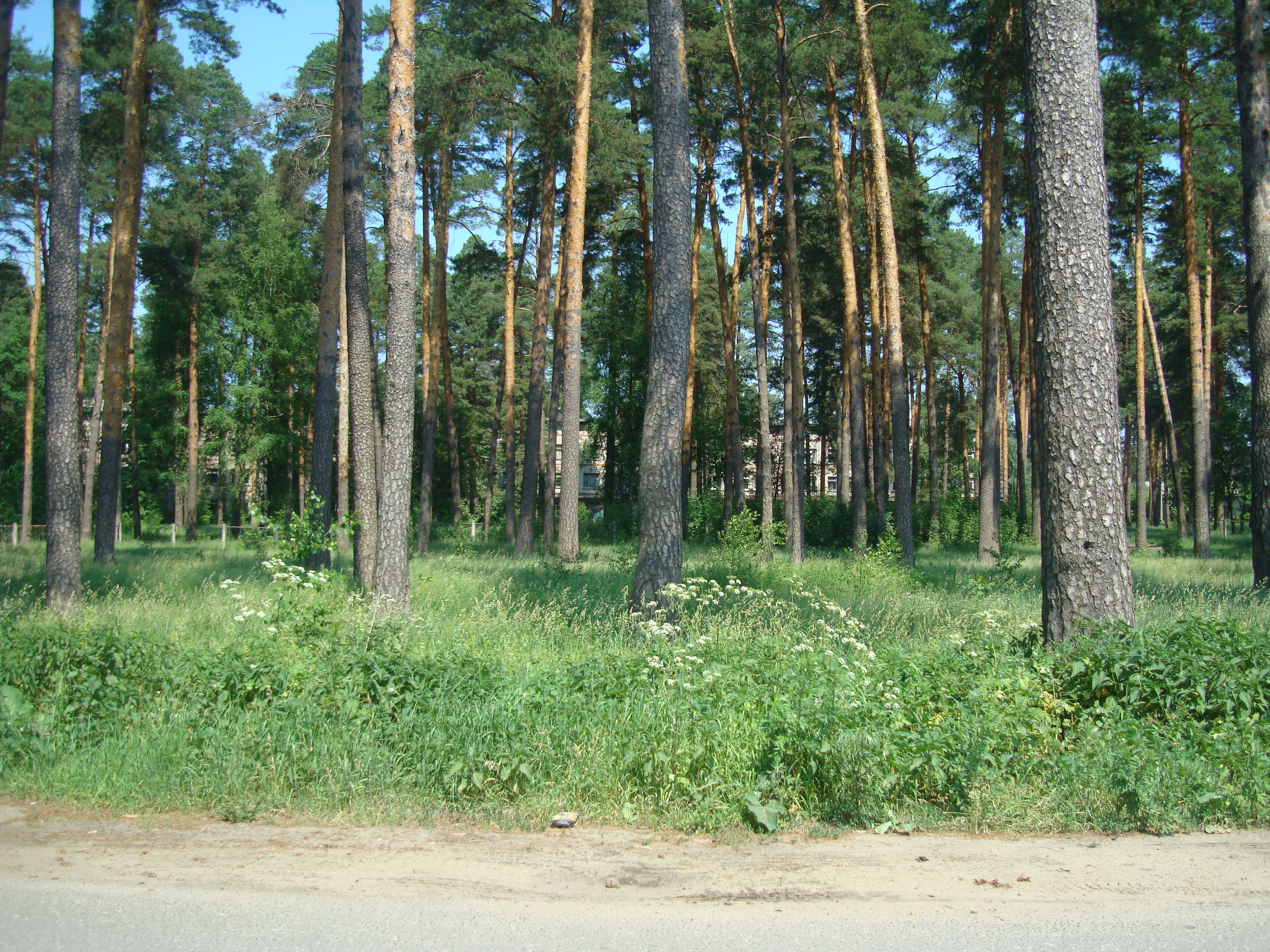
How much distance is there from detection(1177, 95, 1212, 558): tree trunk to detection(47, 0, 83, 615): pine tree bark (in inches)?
1024

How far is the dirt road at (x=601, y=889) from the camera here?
3.50 metres

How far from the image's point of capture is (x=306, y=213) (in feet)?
64.7

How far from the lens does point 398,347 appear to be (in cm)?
968

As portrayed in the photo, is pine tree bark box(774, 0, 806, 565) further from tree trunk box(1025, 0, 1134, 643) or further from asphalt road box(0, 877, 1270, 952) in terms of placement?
asphalt road box(0, 877, 1270, 952)

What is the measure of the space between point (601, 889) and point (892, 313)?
1621 cm

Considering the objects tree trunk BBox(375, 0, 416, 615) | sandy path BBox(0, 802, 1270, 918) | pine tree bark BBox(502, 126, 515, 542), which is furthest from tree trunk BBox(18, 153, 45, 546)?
sandy path BBox(0, 802, 1270, 918)

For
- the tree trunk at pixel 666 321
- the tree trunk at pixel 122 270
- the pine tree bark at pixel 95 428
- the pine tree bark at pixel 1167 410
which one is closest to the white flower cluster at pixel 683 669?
the tree trunk at pixel 666 321

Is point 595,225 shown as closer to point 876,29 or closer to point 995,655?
point 876,29

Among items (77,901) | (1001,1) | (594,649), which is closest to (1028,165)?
(594,649)

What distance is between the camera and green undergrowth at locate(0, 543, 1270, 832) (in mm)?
4891

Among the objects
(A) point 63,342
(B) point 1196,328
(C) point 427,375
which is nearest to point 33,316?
(C) point 427,375

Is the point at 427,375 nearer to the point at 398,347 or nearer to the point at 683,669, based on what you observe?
the point at 398,347

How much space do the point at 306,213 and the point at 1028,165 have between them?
58.2 ft

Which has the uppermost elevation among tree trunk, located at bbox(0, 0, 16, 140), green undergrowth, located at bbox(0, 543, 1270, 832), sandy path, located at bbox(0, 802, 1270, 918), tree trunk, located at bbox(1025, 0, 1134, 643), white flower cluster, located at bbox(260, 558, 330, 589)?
tree trunk, located at bbox(0, 0, 16, 140)
